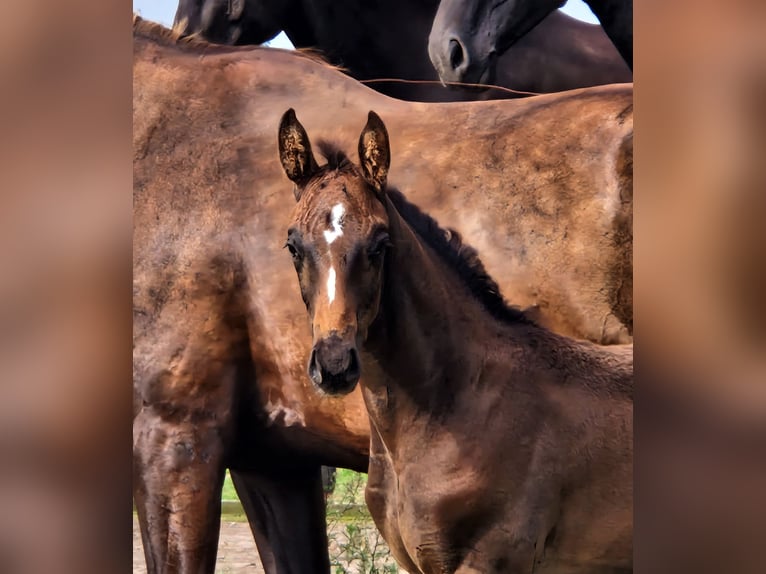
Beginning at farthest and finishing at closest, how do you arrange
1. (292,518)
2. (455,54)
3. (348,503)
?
(348,503)
(292,518)
(455,54)

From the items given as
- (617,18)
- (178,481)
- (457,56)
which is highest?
(617,18)

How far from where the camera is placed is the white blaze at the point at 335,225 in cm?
198

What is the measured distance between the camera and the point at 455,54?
2773mm

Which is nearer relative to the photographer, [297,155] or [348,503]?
[297,155]

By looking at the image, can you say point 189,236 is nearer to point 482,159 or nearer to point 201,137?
point 201,137

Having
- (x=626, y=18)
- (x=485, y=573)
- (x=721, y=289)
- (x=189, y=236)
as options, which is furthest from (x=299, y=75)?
(x=721, y=289)

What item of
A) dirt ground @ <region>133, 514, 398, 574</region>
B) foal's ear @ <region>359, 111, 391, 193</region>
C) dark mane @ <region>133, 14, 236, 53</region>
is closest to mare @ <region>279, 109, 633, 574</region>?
foal's ear @ <region>359, 111, 391, 193</region>

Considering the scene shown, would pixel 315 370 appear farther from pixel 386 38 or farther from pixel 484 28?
pixel 386 38

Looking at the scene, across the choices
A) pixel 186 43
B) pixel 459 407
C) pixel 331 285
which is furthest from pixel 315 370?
pixel 186 43

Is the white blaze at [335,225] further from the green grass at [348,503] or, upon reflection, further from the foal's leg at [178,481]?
the green grass at [348,503]

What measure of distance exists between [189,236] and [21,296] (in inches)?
59.2

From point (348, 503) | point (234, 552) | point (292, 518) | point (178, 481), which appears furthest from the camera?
point (234, 552)

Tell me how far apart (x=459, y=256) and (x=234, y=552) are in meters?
2.32

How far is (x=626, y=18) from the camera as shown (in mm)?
2848
